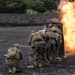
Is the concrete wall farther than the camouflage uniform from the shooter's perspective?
Yes

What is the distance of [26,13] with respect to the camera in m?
51.5

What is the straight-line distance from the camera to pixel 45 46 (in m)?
20.8

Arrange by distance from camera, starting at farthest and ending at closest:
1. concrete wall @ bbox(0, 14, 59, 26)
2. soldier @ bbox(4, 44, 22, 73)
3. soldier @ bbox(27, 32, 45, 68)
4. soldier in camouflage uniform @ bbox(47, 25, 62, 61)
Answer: concrete wall @ bbox(0, 14, 59, 26), soldier in camouflage uniform @ bbox(47, 25, 62, 61), soldier @ bbox(27, 32, 45, 68), soldier @ bbox(4, 44, 22, 73)

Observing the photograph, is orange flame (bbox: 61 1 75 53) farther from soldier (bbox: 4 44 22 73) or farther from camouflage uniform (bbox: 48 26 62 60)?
soldier (bbox: 4 44 22 73)

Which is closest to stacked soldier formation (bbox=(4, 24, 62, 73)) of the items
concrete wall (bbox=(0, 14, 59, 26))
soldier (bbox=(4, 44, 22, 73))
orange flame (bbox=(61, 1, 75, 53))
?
soldier (bbox=(4, 44, 22, 73))

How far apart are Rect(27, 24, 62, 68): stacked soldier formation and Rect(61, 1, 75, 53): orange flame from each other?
2.65 meters

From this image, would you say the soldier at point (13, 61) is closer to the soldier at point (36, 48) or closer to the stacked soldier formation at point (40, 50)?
Result: the stacked soldier formation at point (40, 50)

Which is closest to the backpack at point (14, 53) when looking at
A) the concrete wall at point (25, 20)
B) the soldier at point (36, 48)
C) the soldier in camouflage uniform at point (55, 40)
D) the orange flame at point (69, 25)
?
the soldier at point (36, 48)

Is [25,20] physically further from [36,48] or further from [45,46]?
[36,48]

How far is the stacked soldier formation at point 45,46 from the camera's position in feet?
66.4

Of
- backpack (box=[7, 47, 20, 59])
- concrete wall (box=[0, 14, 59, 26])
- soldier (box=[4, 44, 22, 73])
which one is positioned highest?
backpack (box=[7, 47, 20, 59])

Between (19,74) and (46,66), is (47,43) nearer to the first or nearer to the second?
(46,66)

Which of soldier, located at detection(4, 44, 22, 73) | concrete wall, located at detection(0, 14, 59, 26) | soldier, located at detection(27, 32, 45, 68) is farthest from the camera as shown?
concrete wall, located at detection(0, 14, 59, 26)

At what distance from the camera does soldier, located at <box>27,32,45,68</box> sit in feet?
66.1
